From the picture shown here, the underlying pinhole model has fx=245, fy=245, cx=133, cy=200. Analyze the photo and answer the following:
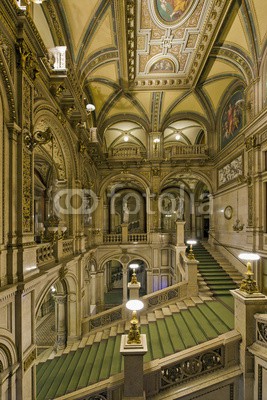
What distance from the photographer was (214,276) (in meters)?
11.7

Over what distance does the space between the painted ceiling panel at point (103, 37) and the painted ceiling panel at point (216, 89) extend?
20.9 feet

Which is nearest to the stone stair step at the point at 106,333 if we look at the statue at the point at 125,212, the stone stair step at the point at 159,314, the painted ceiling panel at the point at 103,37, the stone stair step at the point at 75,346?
the stone stair step at the point at 75,346

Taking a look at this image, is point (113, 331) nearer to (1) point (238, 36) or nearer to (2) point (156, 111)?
(2) point (156, 111)

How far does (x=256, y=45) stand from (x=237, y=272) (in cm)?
997

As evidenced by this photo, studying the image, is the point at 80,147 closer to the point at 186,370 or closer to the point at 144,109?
the point at 144,109

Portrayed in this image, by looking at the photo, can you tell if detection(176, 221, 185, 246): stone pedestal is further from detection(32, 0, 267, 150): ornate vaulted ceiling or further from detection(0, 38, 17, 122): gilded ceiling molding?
detection(0, 38, 17, 122): gilded ceiling molding

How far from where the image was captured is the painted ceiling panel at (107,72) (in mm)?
11664

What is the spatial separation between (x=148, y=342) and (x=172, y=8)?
11899mm

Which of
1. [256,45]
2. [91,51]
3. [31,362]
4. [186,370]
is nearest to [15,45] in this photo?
[91,51]

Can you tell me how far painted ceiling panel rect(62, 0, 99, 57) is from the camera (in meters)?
8.19

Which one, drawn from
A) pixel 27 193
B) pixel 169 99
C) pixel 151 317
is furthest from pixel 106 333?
pixel 169 99

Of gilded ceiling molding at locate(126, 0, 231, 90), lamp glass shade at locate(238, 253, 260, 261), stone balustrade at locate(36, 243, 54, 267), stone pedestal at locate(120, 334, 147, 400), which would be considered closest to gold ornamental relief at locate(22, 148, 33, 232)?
stone balustrade at locate(36, 243, 54, 267)

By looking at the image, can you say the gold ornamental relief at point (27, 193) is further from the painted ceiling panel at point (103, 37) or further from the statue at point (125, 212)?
the statue at point (125, 212)

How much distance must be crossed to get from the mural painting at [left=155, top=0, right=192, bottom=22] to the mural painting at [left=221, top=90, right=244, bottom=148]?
5.10m
